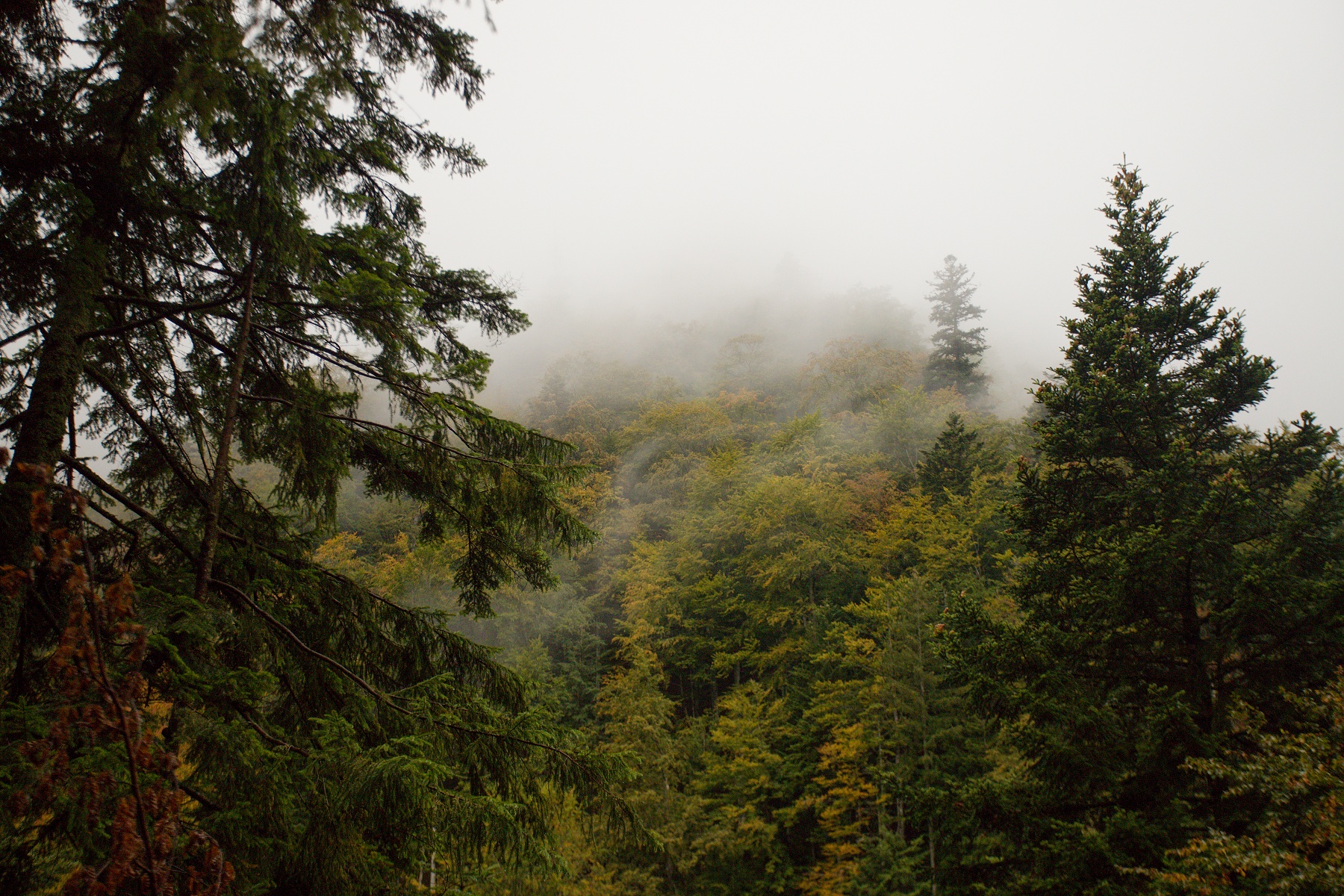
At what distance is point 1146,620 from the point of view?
6.37 metres

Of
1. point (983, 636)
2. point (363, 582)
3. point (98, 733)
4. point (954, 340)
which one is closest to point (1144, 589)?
point (983, 636)

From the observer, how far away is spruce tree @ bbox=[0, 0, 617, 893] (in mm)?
2225

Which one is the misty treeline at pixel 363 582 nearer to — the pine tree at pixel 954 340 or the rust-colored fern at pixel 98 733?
the rust-colored fern at pixel 98 733

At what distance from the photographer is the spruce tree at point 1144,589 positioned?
5508 mm

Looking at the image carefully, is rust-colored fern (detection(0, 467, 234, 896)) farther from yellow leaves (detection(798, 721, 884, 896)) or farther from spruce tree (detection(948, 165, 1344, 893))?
yellow leaves (detection(798, 721, 884, 896))

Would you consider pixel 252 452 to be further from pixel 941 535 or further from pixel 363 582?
pixel 941 535

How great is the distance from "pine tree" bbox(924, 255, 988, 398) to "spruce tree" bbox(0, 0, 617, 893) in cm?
3430

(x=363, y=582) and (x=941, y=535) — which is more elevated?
(x=941, y=535)

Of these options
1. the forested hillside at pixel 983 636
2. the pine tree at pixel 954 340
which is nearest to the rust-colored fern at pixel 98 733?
the forested hillside at pixel 983 636

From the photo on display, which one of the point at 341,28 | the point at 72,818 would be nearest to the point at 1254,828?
the point at 72,818

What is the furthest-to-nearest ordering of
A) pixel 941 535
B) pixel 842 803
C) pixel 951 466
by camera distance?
pixel 951 466 → pixel 941 535 → pixel 842 803

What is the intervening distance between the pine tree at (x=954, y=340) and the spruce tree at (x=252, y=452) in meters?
34.3

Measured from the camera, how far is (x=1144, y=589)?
20.5 ft

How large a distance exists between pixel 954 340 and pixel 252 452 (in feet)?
127
